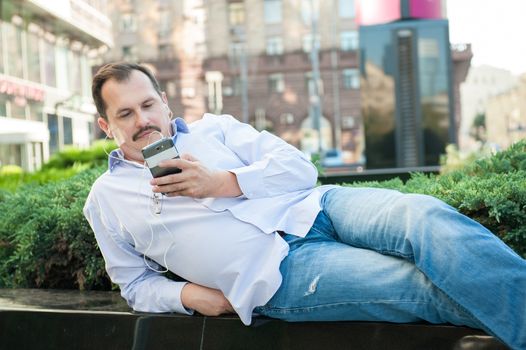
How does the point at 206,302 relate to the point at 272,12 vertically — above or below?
below

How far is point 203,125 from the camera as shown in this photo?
8.46ft

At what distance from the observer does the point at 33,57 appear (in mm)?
27734

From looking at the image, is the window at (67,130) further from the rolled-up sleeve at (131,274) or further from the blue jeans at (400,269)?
the blue jeans at (400,269)

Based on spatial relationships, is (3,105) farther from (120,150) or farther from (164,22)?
(120,150)

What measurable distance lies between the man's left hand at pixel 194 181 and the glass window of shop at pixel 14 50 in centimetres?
2530

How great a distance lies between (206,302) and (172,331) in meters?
0.16

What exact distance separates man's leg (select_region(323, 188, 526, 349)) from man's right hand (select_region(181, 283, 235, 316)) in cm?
54

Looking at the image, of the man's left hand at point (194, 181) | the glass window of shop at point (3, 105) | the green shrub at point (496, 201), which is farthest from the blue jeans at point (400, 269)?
the glass window of shop at point (3, 105)

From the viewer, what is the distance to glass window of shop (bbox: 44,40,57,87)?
1144 inches

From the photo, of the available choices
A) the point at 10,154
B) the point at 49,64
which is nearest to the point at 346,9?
the point at 49,64

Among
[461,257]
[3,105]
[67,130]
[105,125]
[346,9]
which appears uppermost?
[346,9]

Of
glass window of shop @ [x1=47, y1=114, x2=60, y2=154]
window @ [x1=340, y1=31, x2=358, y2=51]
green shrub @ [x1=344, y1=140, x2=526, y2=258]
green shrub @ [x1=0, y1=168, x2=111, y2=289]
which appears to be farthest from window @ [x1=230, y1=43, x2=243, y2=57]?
green shrub @ [x1=344, y1=140, x2=526, y2=258]

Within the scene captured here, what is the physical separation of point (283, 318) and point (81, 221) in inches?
42.2

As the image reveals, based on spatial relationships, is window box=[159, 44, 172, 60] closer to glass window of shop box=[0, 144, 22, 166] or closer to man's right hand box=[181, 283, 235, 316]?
glass window of shop box=[0, 144, 22, 166]
